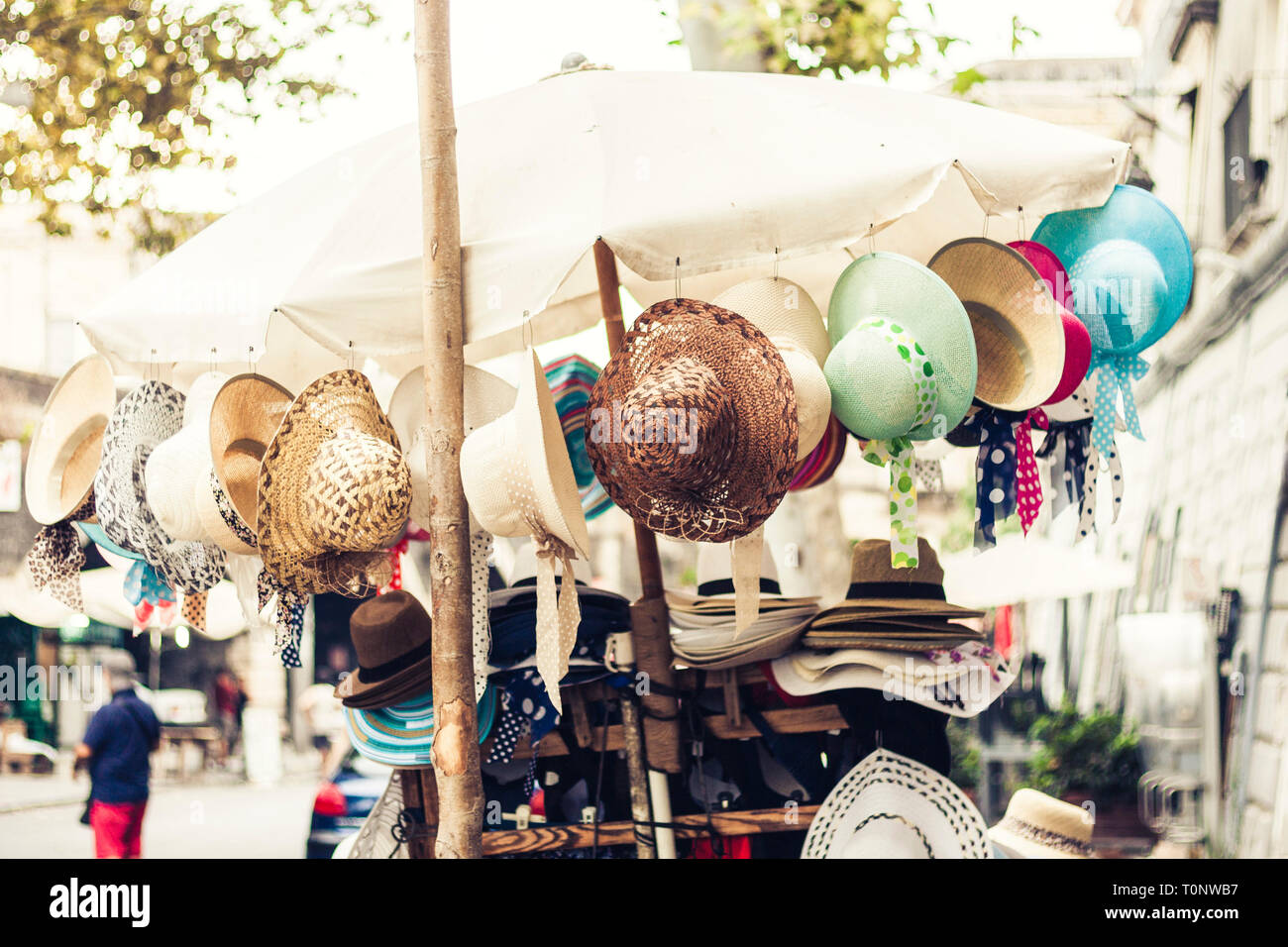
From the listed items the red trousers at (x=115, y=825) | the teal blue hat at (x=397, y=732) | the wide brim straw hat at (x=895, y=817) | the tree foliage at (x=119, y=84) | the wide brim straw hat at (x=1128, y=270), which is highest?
the tree foliage at (x=119, y=84)

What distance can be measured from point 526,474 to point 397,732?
104cm

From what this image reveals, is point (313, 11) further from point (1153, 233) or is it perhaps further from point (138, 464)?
point (1153, 233)

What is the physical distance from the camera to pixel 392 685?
9.46 feet

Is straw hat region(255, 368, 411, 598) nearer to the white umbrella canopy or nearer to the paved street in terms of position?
the white umbrella canopy

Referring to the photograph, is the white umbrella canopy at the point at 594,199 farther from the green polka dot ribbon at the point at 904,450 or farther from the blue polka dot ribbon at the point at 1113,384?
the blue polka dot ribbon at the point at 1113,384

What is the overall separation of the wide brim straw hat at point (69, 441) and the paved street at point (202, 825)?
7.30m

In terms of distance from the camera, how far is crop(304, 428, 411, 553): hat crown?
2314 mm

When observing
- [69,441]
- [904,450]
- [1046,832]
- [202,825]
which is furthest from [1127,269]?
[202,825]

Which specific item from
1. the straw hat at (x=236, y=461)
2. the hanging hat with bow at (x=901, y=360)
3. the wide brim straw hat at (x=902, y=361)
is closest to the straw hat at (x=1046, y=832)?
the hanging hat with bow at (x=901, y=360)

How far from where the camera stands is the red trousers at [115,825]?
5.79 m

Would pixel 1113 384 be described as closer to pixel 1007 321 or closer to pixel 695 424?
pixel 1007 321

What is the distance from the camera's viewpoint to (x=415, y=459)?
2695 millimetres

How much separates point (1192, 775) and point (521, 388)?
6.84m

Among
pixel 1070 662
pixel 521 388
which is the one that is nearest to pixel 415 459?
pixel 521 388
